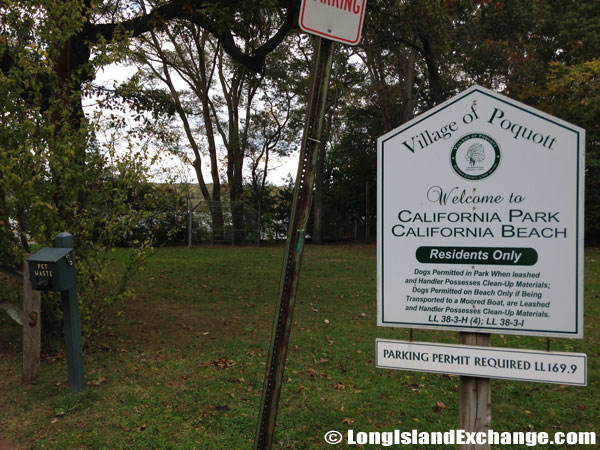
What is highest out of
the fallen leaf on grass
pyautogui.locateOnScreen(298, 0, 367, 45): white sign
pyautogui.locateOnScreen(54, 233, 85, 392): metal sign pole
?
pyautogui.locateOnScreen(298, 0, 367, 45): white sign

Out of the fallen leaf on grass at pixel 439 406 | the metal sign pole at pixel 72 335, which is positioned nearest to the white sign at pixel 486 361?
the fallen leaf on grass at pixel 439 406

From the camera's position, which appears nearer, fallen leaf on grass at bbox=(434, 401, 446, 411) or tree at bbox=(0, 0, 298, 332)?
fallen leaf on grass at bbox=(434, 401, 446, 411)

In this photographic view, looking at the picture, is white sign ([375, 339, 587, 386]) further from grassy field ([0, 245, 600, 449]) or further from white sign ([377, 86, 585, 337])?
grassy field ([0, 245, 600, 449])

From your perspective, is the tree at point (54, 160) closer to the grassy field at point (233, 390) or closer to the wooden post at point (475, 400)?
the grassy field at point (233, 390)

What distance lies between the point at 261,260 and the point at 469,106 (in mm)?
14794

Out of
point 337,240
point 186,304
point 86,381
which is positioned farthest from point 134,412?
point 337,240

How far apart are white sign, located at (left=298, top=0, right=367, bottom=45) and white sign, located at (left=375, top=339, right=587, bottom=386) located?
1.65 m

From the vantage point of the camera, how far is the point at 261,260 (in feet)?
56.9

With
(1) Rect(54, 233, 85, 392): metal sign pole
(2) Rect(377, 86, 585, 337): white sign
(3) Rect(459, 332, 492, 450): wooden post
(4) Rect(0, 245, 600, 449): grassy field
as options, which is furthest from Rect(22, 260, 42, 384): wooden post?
(3) Rect(459, 332, 492, 450): wooden post

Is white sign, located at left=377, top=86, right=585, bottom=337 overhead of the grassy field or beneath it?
overhead

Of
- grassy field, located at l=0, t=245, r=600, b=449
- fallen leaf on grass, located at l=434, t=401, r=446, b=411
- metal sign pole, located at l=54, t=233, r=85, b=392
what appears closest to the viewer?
grassy field, located at l=0, t=245, r=600, b=449

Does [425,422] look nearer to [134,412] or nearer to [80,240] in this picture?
[134,412]

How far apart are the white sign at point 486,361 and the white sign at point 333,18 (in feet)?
5.41

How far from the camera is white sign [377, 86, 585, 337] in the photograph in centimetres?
262
